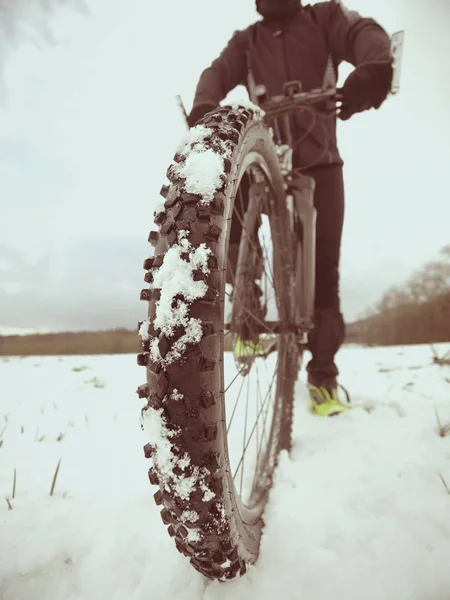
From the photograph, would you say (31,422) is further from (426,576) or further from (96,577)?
(426,576)

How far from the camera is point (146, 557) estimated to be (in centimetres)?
75

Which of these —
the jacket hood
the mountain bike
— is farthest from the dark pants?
the mountain bike

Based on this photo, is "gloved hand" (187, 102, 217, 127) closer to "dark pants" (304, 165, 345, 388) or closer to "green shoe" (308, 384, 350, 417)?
"dark pants" (304, 165, 345, 388)

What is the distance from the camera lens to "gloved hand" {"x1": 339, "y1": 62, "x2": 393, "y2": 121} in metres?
1.27

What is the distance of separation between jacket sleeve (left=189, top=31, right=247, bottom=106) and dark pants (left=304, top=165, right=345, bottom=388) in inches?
→ 23.3

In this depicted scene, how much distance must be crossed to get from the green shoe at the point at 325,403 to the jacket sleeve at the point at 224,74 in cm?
148

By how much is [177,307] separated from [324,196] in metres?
1.47

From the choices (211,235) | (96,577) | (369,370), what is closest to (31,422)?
(96,577)

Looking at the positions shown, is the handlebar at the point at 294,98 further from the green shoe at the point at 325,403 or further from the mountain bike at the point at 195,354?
the green shoe at the point at 325,403

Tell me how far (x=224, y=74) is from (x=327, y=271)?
1.13m

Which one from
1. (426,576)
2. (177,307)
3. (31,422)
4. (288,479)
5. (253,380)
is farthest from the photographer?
(253,380)

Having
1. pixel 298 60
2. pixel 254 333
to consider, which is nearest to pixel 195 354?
pixel 254 333

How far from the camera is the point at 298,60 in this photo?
178 centimetres

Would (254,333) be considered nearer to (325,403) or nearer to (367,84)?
(325,403)
